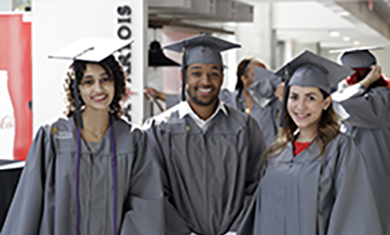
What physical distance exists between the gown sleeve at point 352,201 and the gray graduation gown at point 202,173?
2.03 feet

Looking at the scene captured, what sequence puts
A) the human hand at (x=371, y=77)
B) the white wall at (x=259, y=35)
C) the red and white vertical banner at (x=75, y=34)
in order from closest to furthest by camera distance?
the human hand at (x=371, y=77) < the red and white vertical banner at (x=75, y=34) < the white wall at (x=259, y=35)

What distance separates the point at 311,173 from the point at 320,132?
0.26 m

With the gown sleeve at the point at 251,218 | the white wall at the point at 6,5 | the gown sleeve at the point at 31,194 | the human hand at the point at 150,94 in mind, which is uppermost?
the white wall at the point at 6,5

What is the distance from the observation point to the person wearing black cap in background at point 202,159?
367 centimetres

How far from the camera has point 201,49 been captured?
3.79 metres

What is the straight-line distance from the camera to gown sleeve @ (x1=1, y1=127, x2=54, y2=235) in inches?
124

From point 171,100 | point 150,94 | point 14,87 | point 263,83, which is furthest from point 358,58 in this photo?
point 14,87

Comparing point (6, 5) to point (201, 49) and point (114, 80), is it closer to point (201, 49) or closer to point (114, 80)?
point (201, 49)

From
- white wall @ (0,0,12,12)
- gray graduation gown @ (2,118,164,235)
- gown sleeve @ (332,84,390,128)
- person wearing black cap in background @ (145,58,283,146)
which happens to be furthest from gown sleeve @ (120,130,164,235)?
person wearing black cap in background @ (145,58,283,146)

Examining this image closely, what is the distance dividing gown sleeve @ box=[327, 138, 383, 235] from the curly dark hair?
1271 mm

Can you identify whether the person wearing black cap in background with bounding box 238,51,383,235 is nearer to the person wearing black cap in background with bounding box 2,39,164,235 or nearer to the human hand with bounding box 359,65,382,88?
the person wearing black cap in background with bounding box 2,39,164,235

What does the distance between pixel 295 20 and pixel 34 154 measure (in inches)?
454

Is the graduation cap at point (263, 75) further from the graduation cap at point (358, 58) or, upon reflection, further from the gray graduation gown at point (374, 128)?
the gray graduation gown at point (374, 128)

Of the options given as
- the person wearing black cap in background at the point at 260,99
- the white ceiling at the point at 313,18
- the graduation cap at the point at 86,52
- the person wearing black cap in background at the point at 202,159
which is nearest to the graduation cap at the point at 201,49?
the person wearing black cap in background at the point at 202,159
